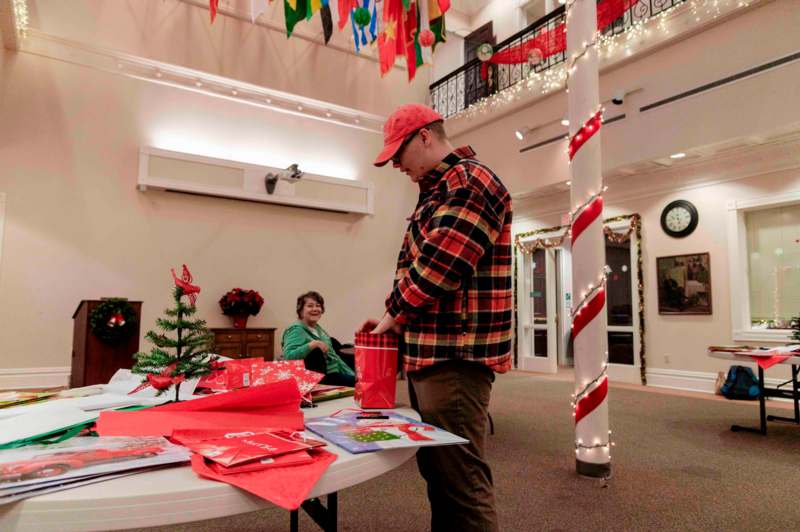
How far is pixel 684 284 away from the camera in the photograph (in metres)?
6.70

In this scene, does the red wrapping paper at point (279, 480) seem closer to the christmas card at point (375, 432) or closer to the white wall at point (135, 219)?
the christmas card at point (375, 432)

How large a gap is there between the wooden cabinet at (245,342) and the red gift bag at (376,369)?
586 centimetres

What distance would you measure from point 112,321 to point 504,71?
7.46m

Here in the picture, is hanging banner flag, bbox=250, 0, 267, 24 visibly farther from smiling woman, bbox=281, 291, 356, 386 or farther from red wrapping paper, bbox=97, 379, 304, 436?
red wrapping paper, bbox=97, 379, 304, 436

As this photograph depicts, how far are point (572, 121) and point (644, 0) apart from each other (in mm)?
4993

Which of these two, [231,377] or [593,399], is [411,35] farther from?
[231,377]

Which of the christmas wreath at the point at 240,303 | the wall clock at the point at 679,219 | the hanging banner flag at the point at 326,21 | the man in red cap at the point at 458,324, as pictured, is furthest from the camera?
the hanging banner flag at the point at 326,21

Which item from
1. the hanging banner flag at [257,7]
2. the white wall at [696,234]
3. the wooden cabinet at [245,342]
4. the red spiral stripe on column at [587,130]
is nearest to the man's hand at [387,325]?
the red spiral stripe on column at [587,130]

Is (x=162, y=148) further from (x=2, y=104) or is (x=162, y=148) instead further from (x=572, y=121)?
(x=572, y=121)

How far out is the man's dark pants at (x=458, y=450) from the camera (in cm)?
117

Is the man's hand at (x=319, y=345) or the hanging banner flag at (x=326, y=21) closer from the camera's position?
the man's hand at (x=319, y=345)

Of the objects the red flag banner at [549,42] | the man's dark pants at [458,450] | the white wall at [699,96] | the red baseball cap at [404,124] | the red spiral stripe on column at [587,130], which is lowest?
the man's dark pants at [458,450]

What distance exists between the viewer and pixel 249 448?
74cm

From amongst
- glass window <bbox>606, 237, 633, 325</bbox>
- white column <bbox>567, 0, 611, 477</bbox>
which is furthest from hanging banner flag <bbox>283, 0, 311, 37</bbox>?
glass window <bbox>606, 237, 633, 325</bbox>
